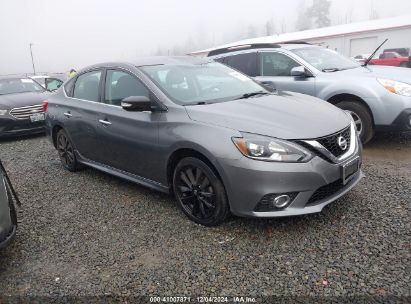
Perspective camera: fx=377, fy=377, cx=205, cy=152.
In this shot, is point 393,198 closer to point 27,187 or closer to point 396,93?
point 396,93

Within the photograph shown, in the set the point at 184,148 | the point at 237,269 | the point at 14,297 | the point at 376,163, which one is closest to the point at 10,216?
the point at 14,297

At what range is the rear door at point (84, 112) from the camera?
Result: 15.1 ft

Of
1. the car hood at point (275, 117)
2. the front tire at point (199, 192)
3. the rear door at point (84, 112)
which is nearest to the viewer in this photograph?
the car hood at point (275, 117)

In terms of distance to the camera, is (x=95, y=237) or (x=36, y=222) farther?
(x=36, y=222)

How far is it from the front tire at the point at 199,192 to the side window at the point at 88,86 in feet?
5.67

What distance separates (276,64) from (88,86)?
10.8ft

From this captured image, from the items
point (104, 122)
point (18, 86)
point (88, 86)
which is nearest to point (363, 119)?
point (104, 122)

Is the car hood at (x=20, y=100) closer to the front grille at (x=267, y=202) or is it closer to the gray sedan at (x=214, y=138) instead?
the gray sedan at (x=214, y=138)

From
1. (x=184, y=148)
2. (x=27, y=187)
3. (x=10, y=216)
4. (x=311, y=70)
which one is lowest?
(x=27, y=187)

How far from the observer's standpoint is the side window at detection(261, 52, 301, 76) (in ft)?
20.9

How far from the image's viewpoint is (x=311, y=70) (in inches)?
237

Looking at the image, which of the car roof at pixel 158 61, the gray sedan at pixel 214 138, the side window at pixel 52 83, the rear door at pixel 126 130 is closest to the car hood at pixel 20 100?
the gray sedan at pixel 214 138

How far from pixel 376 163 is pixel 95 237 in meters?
3.60

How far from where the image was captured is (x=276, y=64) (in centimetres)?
657
